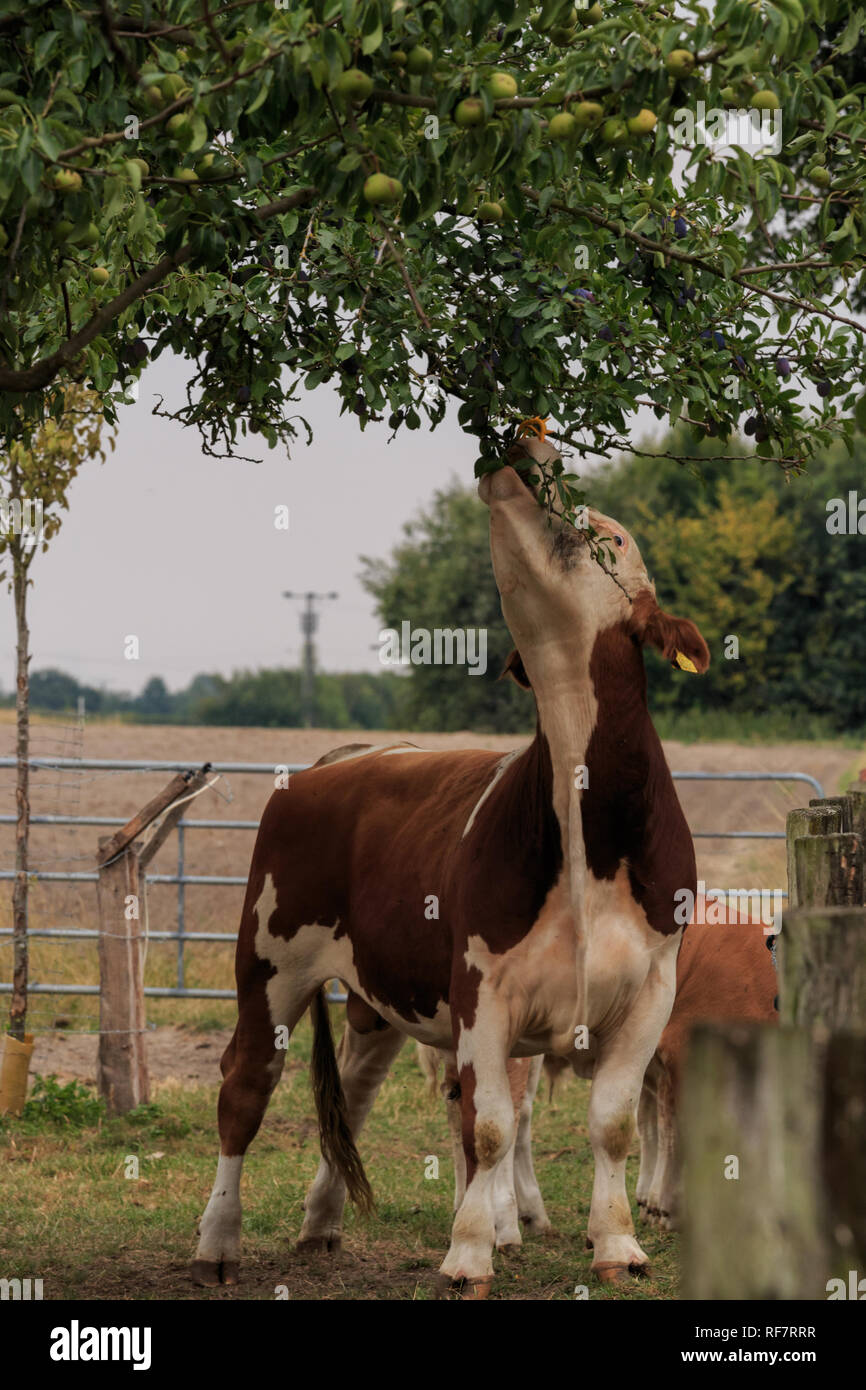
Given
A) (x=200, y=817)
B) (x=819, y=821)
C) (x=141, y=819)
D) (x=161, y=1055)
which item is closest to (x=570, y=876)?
(x=819, y=821)

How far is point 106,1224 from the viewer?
609cm

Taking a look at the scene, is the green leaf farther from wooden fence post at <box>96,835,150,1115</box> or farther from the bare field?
wooden fence post at <box>96,835,150,1115</box>

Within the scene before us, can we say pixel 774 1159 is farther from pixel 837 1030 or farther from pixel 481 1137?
pixel 481 1137

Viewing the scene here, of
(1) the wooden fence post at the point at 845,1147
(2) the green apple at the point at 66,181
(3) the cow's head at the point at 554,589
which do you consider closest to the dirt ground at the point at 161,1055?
(3) the cow's head at the point at 554,589

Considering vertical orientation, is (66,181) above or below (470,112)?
below

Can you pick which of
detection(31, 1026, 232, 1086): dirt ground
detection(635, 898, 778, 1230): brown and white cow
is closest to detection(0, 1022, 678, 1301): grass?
detection(635, 898, 778, 1230): brown and white cow

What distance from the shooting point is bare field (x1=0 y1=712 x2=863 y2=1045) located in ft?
34.6

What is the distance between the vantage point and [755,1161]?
2.13 meters

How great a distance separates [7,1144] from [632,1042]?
4.17 m

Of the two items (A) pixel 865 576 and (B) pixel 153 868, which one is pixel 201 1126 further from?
(A) pixel 865 576

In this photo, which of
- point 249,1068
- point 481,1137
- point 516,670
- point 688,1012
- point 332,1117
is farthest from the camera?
point 688,1012

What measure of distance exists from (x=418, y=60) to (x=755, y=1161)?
227 cm

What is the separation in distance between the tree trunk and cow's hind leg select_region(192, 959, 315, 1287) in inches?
120
